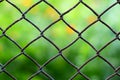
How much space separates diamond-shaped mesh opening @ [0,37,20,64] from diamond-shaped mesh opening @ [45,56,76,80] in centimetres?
21

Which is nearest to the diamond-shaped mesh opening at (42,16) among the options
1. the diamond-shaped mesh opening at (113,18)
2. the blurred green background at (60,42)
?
the blurred green background at (60,42)

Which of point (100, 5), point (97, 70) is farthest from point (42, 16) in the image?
point (97, 70)

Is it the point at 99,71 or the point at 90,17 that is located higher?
the point at 90,17

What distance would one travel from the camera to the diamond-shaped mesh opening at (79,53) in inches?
100.0

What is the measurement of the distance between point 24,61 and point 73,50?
0.30 meters

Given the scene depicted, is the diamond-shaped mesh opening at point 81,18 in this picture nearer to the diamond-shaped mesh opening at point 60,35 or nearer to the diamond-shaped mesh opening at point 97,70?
the diamond-shaped mesh opening at point 60,35

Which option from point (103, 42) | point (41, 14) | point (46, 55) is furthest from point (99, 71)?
point (41, 14)

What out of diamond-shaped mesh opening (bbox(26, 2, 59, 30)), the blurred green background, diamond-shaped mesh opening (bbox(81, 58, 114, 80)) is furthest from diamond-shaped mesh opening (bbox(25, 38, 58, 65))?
diamond-shaped mesh opening (bbox(81, 58, 114, 80))

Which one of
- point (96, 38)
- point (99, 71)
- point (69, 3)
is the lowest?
point (99, 71)

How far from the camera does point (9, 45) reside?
262cm

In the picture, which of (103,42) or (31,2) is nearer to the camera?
(103,42)

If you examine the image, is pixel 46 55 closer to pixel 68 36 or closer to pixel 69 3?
pixel 68 36

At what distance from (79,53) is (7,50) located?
1.40 feet

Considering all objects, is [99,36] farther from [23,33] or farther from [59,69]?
[23,33]
